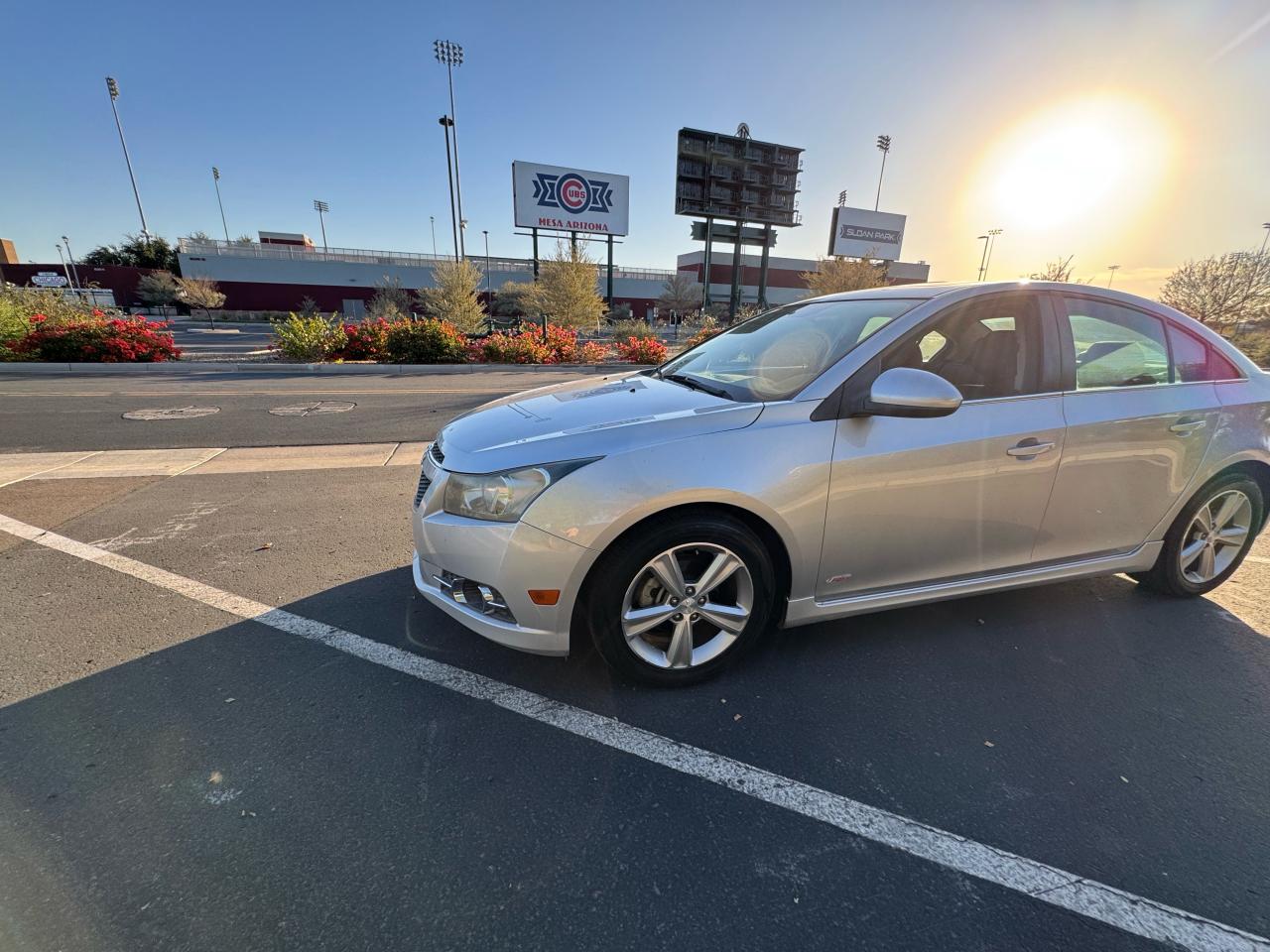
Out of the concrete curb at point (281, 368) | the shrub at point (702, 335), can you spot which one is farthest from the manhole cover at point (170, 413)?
the shrub at point (702, 335)

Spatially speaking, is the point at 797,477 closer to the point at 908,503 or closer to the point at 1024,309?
the point at 908,503

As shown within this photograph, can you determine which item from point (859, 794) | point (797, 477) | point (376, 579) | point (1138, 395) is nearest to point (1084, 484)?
point (1138, 395)

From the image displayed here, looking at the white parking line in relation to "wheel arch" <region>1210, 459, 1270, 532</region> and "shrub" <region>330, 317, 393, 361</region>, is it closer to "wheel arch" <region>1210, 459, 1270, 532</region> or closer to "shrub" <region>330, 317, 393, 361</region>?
"wheel arch" <region>1210, 459, 1270, 532</region>

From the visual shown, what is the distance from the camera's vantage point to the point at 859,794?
198 centimetres

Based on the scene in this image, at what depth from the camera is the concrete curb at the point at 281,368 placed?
1259cm

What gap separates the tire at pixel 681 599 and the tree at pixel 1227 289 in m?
26.1

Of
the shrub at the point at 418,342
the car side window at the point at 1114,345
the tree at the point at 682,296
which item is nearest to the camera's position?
the car side window at the point at 1114,345

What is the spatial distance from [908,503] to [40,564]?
4961 mm

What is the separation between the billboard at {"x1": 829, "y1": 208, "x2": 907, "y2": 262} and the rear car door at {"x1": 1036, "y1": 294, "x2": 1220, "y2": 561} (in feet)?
162

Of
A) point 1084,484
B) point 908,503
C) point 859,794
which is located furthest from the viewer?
point 1084,484

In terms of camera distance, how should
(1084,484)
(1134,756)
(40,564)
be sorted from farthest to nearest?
(40,564), (1084,484), (1134,756)

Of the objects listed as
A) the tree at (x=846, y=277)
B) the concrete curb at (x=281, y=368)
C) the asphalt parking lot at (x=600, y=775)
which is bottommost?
the concrete curb at (x=281, y=368)

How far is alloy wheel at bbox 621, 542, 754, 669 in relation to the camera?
2.33m

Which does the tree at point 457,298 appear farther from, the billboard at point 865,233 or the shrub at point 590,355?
the billboard at point 865,233
